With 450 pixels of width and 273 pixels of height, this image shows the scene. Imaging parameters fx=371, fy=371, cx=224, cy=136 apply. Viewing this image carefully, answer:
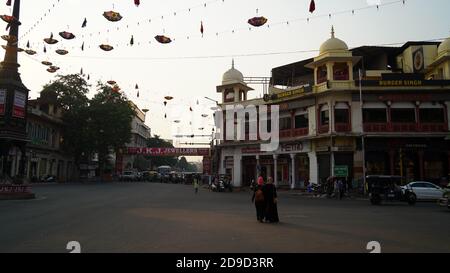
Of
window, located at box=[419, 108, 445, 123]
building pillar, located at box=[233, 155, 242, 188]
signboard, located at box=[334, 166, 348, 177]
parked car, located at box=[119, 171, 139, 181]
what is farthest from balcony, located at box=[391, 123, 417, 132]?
parked car, located at box=[119, 171, 139, 181]

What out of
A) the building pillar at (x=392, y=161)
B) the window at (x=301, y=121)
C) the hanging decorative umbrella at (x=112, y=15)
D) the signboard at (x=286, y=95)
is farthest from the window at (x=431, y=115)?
the hanging decorative umbrella at (x=112, y=15)

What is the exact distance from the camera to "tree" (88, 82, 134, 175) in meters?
49.5

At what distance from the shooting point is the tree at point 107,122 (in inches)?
1949

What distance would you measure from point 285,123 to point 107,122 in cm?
2534

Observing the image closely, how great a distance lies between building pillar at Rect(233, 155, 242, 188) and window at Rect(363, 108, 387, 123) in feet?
46.1

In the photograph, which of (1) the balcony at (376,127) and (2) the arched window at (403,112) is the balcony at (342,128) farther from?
(2) the arched window at (403,112)

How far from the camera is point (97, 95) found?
52.1 m

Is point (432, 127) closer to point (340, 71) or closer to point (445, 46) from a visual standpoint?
point (445, 46)

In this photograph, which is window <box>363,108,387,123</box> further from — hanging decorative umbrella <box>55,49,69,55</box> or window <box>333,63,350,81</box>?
hanging decorative umbrella <box>55,49,69,55</box>

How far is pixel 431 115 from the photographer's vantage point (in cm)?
3122

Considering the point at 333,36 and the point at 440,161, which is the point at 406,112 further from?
the point at 333,36

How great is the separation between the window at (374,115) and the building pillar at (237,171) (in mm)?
14064

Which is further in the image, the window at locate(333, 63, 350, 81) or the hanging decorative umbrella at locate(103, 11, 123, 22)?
the window at locate(333, 63, 350, 81)

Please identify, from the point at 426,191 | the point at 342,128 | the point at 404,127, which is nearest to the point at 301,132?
the point at 342,128
